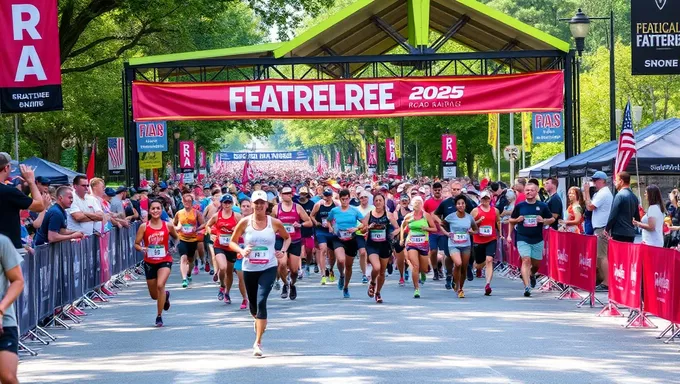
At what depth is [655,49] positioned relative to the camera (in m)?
17.8

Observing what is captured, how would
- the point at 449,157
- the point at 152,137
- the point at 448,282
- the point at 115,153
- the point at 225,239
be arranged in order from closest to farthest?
the point at 225,239 < the point at 448,282 < the point at 152,137 < the point at 115,153 < the point at 449,157

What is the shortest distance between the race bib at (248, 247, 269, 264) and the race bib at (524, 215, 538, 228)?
791 cm

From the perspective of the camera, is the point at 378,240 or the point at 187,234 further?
the point at 187,234

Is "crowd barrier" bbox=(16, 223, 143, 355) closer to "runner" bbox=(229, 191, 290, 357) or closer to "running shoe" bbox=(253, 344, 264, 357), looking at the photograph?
"runner" bbox=(229, 191, 290, 357)

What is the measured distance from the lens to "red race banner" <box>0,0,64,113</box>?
707 inches

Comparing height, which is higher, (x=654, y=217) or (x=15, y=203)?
(x=15, y=203)

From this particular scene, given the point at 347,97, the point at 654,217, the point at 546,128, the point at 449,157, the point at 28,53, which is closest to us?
the point at 654,217

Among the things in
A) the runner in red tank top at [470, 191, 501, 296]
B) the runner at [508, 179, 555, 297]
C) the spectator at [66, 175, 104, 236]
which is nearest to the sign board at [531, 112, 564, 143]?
the runner in red tank top at [470, 191, 501, 296]

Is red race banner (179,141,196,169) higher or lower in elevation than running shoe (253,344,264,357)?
higher

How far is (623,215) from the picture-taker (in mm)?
17781

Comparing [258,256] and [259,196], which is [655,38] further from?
[258,256]

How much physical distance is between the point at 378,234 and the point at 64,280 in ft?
16.1

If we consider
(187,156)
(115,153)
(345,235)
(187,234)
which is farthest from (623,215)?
(187,156)

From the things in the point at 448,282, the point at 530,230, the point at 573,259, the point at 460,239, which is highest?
the point at 530,230
